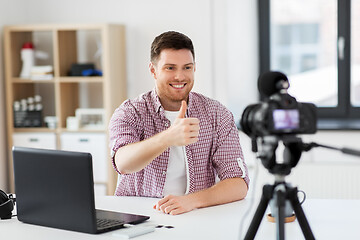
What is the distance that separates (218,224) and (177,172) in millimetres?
528

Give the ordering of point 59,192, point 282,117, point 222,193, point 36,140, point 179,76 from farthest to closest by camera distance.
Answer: point 36,140 < point 179,76 < point 222,193 < point 59,192 < point 282,117

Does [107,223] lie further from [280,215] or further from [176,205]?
[280,215]

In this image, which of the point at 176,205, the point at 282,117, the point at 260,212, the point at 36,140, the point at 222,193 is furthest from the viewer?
the point at 36,140

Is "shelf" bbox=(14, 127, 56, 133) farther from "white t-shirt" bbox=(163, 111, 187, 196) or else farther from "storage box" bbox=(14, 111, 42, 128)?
"white t-shirt" bbox=(163, 111, 187, 196)

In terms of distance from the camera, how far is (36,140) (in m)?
4.44

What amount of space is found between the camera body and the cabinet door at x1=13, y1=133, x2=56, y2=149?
9.80 ft

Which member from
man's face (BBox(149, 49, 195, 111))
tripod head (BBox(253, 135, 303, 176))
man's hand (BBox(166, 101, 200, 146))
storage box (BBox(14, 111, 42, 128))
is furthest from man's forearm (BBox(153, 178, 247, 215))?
storage box (BBox(14, 111, 42, 128))

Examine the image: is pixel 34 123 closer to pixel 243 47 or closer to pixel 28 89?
pixel 28 89

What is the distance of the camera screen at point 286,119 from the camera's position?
1.60 metres

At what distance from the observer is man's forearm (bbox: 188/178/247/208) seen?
2330mm

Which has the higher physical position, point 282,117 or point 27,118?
point 282,117

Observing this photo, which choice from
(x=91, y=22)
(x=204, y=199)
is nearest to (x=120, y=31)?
(x=91, y=22)

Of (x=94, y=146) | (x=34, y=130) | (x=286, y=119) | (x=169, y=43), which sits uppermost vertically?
(x=169, y=43)

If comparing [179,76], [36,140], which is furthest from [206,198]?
[36,140]
